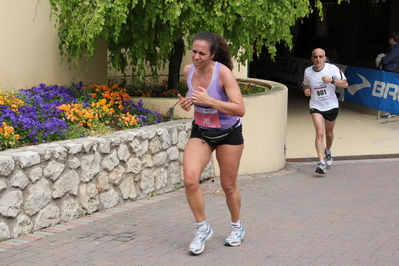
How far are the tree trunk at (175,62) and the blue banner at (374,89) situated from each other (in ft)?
17.8

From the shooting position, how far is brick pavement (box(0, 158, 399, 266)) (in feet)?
16.3

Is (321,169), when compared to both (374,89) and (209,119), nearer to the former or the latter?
(209,119)

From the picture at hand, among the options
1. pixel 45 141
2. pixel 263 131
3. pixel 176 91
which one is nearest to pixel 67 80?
pixel 176 91

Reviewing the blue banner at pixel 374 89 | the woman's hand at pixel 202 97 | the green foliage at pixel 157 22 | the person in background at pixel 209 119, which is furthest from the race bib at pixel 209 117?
the blue banner at pixel 374 89

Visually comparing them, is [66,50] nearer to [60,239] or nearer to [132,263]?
[60,239]

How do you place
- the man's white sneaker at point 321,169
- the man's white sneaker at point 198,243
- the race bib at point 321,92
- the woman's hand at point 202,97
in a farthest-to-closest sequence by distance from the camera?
1. the race bib at point 321,92
2. the man's white sneaker at point 321,169
3. the man's white sneaker at point 198,243
4. the woman's hand at point 202,97

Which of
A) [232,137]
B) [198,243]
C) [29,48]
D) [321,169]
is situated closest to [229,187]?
[232,137]

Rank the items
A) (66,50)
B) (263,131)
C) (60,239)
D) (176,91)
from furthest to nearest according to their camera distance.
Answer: (176,91) → (263,131) → (66,50) → (60,239)

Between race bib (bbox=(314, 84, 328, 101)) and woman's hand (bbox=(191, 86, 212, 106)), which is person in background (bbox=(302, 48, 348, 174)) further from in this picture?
woman's hand (bbox=(191, 86, 212, 106))

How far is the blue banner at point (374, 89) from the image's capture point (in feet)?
41.7

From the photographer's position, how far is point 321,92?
28.7 feet

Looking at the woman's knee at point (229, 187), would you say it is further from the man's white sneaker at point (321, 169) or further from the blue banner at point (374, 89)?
the blue banner at point (374, 89)

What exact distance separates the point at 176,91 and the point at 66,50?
1.88 m

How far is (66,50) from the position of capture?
812 centimetres
